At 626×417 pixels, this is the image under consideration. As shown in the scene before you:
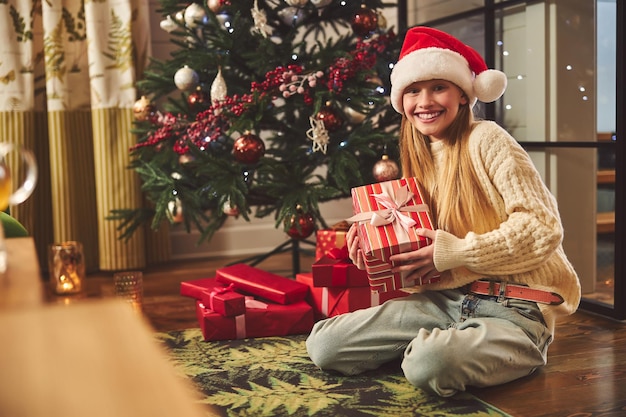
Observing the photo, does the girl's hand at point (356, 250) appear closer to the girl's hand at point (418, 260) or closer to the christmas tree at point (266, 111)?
the girl's hand at point (418, 260)

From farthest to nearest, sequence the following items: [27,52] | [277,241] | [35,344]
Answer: [277,241]
[27,52]
[35,344]

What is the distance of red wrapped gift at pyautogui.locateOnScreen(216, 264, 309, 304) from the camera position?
2408mm

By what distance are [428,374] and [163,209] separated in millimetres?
1418

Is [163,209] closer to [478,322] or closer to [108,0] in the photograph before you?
[108,0]

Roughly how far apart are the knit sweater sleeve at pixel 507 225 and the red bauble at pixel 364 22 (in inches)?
42.1

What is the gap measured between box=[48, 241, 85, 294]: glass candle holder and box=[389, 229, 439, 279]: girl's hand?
1477mm

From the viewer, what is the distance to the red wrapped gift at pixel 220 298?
231 cm

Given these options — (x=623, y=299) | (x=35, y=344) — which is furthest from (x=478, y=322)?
(x=35, y=344)

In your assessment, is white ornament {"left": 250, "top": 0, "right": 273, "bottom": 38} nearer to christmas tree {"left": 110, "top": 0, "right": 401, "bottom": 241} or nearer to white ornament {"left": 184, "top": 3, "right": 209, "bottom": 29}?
christmas tree {"left": 110, "top": 0, "right": 401, "bottom": 241}

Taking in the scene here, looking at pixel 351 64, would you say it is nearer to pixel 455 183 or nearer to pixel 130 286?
pixel 455 183

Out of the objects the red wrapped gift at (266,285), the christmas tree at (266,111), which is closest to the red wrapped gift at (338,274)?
the red wrapped gift at (266,285)

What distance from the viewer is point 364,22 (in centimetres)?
286

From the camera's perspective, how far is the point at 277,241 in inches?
157

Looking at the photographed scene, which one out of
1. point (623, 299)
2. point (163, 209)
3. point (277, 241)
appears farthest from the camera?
point (277, 241)
